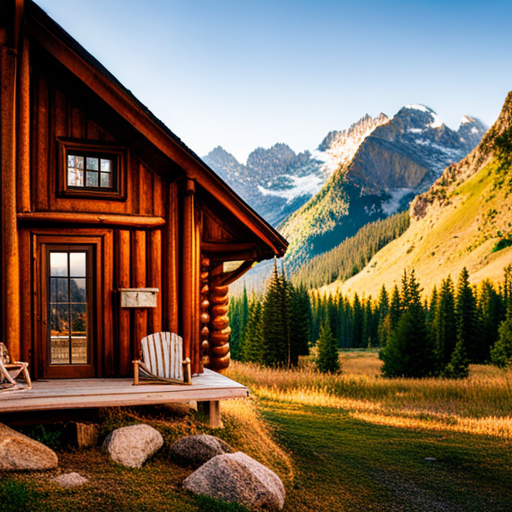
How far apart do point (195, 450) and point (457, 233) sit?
123829 mm

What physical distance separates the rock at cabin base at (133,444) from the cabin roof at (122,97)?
437 cm

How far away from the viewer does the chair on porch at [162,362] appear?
8.86 metres

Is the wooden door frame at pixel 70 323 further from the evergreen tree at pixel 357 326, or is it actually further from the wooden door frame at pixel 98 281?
the evergreen tree at pixel 357 326

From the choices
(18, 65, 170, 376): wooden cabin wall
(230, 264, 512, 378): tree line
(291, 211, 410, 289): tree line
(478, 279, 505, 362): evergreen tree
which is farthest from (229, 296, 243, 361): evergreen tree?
(291, 211, 410, 289): tree line

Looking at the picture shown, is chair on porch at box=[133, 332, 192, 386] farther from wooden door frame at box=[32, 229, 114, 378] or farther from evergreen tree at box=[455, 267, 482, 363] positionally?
evergreen tree at box=[455, 267, 482, 363]

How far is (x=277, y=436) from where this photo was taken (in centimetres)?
1009

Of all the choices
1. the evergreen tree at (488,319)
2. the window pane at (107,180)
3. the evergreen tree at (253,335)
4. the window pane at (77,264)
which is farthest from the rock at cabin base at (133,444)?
the evergreen tree at (488,319)

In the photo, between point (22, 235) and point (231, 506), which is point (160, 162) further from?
point (231, 506)

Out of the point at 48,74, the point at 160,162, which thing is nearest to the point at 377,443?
the point at 160,162

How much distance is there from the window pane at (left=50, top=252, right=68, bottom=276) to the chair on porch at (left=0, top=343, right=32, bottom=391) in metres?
1.50

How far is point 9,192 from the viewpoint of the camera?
8648mm

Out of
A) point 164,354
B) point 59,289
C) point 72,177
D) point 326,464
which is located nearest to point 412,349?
A: point 326,464

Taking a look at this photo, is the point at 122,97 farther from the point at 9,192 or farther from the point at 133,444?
the point at 133,444

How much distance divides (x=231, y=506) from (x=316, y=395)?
11.6 metres
